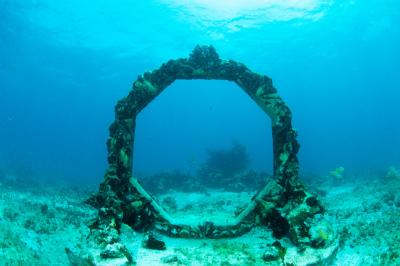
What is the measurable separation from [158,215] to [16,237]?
325 cm

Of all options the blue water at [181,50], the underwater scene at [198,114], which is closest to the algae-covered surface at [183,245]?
the underwater scene at [198,114]

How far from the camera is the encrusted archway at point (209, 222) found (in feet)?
24.7

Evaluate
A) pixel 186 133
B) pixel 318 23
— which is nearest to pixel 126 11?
pixel 318 23

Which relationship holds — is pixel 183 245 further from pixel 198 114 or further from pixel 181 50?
pixel 198 114

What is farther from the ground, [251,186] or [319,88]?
[319,88]

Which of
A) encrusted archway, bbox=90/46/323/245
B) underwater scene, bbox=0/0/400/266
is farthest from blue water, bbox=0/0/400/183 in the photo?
encrusted archway, bbox=90/46/323/245

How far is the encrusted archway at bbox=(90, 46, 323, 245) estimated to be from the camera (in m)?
7.52

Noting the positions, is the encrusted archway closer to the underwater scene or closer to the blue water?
the underwater scene

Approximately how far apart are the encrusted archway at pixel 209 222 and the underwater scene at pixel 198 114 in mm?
36

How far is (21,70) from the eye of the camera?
45312 mm

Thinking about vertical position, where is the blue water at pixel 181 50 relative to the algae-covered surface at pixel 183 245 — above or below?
above

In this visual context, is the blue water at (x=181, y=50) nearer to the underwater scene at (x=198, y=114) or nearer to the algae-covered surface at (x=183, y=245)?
the underwater scene at (x=198, y=114)

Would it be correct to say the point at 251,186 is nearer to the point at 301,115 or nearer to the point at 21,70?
the point at 21,70

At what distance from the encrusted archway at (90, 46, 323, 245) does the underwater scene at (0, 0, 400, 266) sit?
0.04 m
